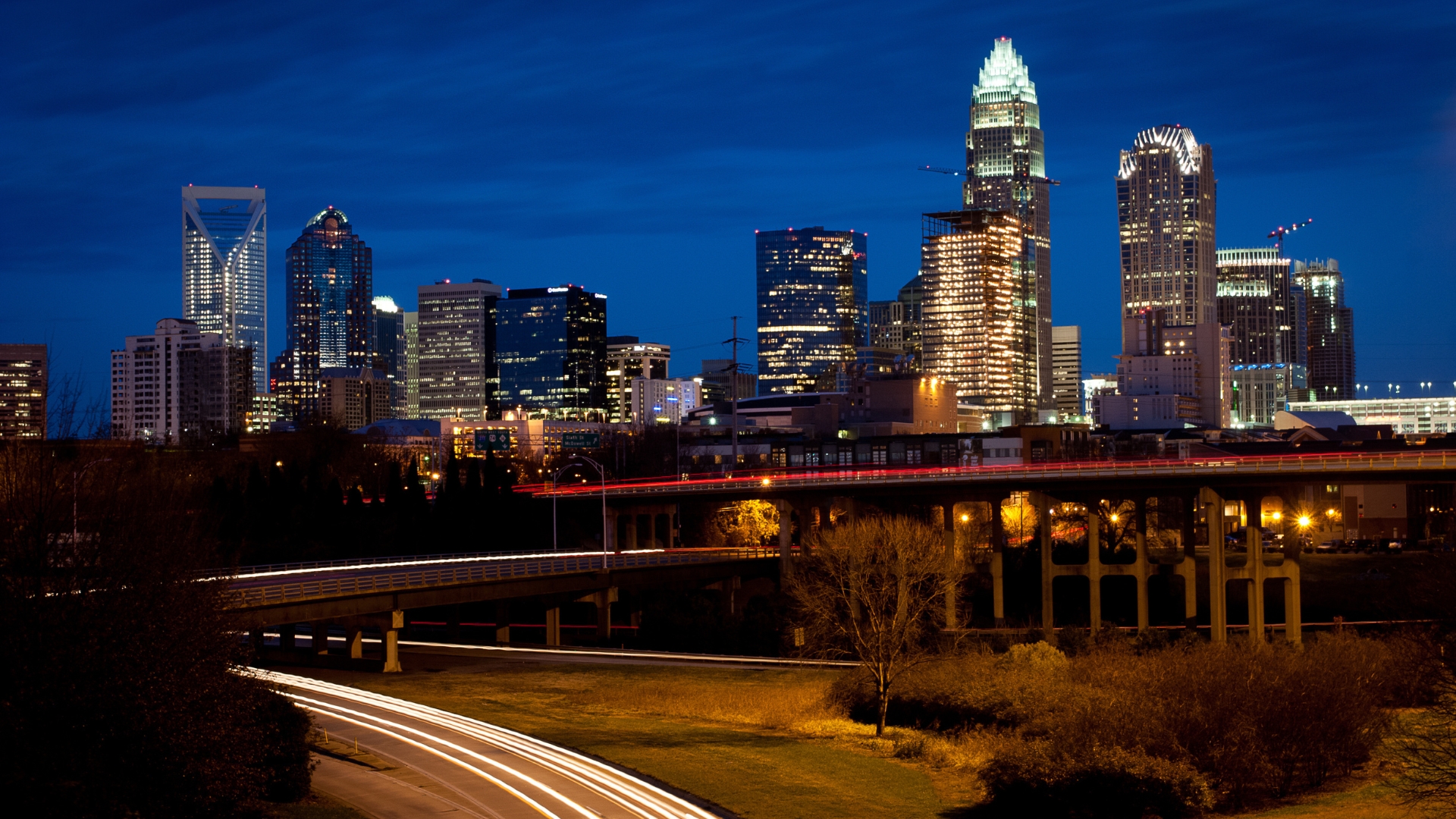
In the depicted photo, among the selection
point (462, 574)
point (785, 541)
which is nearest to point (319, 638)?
point (462, 574)

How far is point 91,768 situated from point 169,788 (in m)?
2.18

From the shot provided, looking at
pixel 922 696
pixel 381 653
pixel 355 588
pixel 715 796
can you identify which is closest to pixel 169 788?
pixel 715 796

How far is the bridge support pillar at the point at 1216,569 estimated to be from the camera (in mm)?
95375

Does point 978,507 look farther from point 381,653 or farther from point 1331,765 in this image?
point 1331,765

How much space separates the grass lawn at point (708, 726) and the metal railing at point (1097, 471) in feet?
143

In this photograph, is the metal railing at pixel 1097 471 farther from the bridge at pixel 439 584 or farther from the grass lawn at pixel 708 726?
the grass lawn at pixel 708 726

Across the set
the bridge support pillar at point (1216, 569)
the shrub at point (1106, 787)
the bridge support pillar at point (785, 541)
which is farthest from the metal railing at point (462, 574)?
the bridge support pillar at point (1216, 569)

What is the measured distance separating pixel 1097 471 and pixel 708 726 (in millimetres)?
58666

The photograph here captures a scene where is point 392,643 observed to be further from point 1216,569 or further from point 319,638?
point 1216,569

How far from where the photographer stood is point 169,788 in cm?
3069

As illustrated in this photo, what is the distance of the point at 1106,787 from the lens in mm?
41281

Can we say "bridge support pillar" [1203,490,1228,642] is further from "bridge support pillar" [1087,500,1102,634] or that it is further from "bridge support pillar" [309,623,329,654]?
"bridge support pillar" [309,623,329,654]

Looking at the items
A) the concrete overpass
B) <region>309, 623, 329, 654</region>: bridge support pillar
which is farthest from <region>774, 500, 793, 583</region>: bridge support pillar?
<region>309, 623, 329, 654</region>: bridge support pillar

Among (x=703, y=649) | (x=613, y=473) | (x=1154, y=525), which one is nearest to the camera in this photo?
(x=703, y=649)
